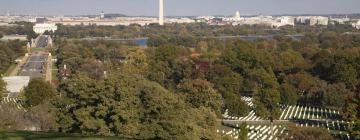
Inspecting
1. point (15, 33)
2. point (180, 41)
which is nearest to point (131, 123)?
point (180, 41)

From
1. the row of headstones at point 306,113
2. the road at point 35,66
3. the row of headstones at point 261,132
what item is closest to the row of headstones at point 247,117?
the row of headstones at point 306,113

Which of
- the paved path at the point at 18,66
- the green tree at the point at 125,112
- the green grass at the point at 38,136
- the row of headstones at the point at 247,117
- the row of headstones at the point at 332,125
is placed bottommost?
the row of headstones at the point at 247,117

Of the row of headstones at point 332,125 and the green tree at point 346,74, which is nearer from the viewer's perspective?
the row of headstones at point 332,125

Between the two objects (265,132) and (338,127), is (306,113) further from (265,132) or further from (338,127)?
(265,132)

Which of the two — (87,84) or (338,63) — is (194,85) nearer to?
(87,84)

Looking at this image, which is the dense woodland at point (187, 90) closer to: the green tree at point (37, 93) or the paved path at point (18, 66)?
the green tree at point (37, 93)

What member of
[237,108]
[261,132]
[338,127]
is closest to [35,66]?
[237,108]

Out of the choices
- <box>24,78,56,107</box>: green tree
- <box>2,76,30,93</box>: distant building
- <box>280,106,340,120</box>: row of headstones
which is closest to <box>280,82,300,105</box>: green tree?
<box>280,106,340,120</box>: row of headstones

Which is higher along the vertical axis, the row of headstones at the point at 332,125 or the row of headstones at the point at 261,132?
the row of headstones at the point at 261,132
